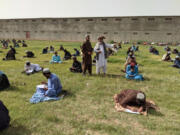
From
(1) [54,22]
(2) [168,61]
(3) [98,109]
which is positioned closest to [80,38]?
(1) [54,22]

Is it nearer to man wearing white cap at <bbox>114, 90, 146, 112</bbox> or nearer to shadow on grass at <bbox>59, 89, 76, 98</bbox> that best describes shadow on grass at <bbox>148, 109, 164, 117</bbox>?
man wearing white cap at <bbox>114, 90, 146, 112</bbox>

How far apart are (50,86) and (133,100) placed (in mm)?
2426

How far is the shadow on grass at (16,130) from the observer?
3406mm

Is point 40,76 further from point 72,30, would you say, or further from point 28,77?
point 72,30

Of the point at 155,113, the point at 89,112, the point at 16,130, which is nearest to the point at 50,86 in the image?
the point at 89,112

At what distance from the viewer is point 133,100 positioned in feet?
14.6

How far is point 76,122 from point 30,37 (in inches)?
1375

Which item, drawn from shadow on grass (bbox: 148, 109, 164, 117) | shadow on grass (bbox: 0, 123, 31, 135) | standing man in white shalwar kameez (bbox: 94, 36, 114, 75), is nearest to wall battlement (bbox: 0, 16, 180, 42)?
standing man in white shalwar kameez (bbox: 94, 36, 114, 75)

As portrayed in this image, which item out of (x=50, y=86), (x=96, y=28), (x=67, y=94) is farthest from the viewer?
(x=96, y=28)

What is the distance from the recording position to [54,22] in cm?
3316

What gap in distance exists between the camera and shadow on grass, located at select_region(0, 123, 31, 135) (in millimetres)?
3406

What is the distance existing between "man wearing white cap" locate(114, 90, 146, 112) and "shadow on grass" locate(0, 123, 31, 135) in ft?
8.02

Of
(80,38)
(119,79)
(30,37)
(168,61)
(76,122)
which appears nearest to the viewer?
(76,122)

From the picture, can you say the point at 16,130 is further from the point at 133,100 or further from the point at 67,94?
the point at 133,100
